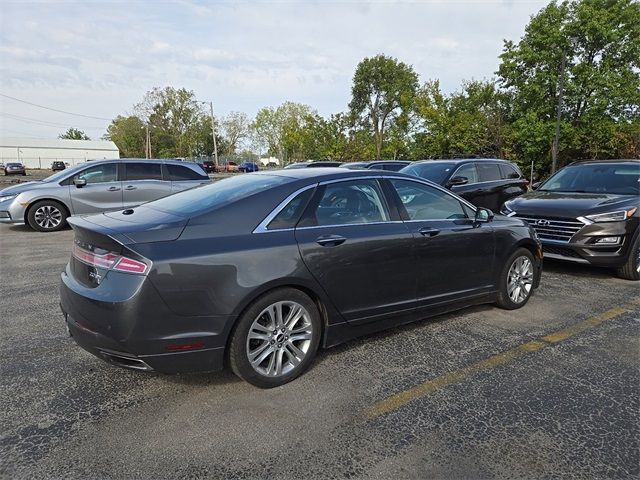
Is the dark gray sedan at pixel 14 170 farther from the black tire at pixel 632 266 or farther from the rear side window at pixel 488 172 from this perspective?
the black tire at pixel 632 266

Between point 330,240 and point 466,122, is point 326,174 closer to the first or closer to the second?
point 330,240

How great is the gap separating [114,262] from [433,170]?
8.28 meters

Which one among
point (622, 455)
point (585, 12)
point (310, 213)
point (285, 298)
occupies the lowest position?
point (622, 455)

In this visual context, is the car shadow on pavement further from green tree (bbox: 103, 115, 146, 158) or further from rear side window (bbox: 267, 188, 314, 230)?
green tree (bbox: 103, 115, 146, 158)

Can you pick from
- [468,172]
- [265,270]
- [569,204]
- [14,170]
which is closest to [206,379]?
[265,270]

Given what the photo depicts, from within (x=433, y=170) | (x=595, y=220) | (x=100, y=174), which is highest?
(x=433, y=170)

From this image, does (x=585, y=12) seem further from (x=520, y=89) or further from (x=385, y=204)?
(x=385, y=204)

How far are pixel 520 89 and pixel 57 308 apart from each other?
34.1m

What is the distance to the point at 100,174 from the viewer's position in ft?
32.3

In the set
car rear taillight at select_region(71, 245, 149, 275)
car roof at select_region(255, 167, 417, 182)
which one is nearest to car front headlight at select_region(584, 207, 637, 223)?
car roof at select_region(255, 167, 417, 182)

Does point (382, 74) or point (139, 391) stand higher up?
point (382, 74)

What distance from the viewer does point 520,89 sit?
31.3 m

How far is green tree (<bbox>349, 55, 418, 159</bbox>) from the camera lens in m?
51.5

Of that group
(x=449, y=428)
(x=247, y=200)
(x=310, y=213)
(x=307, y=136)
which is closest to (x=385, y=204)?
(x=310, y=213)
